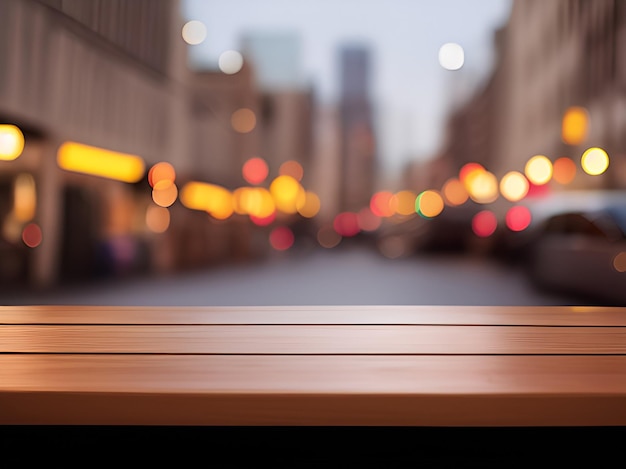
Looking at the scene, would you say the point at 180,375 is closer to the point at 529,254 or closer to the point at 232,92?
the point at 529,254

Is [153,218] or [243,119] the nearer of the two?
[153,218]

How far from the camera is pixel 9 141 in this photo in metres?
11.9

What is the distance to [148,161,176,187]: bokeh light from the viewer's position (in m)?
20.5

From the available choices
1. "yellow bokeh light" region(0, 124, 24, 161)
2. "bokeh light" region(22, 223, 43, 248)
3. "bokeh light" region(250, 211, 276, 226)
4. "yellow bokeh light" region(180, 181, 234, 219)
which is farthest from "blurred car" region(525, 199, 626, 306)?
"bokeh light" region(250, 211, 276, 226)

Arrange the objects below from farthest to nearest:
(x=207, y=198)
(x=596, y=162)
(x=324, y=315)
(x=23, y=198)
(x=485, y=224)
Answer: (x=207, y=198) < (x=485, y=224) < (x=23, y=198) < (x=596, y=162) < (x=324, y=315)

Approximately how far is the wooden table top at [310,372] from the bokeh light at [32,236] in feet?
38.0

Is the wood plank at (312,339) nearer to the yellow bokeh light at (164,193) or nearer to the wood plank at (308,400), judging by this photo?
the wood plank at (308,400)

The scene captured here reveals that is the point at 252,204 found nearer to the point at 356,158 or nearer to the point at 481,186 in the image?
the point at 481,186

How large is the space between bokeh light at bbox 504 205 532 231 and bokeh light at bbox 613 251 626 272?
3428 millimetres

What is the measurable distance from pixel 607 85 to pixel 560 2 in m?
18.5

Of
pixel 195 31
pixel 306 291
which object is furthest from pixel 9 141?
pixel 195 31

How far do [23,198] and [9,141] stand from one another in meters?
2.71
